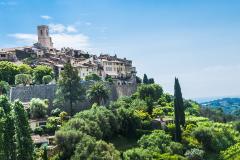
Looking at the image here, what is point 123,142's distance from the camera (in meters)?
58.2

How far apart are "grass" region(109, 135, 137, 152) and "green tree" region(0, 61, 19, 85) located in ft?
93.3

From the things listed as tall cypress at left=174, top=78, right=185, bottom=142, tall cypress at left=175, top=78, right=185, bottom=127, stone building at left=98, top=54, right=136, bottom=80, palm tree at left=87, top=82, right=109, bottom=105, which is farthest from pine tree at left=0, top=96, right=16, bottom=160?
stone building at left=98, top=54, right=136, bottom=80

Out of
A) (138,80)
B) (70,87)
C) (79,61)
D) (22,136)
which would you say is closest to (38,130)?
(70,87)

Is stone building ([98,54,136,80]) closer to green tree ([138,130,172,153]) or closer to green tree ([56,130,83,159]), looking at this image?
green tree ([138,130,172,153])

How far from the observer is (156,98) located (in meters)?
74.1

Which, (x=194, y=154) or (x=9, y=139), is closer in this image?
(x=9, y=139)

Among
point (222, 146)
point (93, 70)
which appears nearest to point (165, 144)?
point (222, 146)

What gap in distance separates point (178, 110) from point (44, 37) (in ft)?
228

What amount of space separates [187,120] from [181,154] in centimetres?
1127

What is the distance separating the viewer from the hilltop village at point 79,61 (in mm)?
93938

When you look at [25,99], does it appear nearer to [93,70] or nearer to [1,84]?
[1,84]

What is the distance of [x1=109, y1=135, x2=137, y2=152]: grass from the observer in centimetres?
5622

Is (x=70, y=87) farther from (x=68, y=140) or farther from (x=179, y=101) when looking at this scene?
(x=68, y=140)

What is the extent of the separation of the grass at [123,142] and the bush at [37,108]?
10.0 metres
